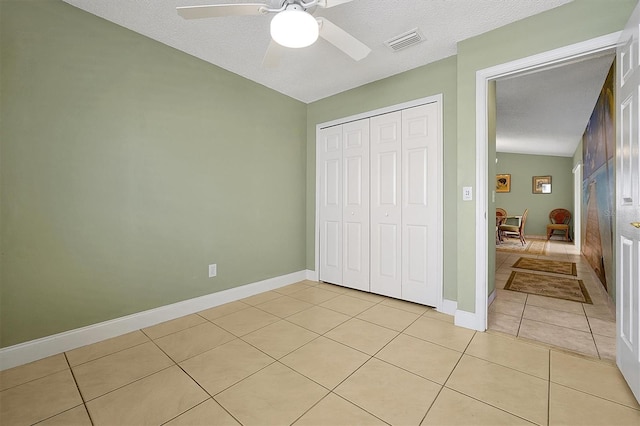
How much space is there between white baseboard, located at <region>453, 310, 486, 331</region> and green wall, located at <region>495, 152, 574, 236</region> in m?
8.41

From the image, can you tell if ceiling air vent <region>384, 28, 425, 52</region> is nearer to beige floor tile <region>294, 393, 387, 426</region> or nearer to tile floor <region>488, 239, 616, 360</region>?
tile floor <region>488, 239, 616, 360</region>

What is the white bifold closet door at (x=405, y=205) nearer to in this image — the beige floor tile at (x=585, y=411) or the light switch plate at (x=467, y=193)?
the light switch plate at (x=467, y=193)

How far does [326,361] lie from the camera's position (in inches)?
75.1

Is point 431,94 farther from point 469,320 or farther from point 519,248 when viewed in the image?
point 519,248

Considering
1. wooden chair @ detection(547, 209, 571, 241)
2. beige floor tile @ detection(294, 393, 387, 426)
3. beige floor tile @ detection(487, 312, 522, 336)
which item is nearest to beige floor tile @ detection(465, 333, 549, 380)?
beige floor tile @ detection(487, 312, 522, 336)

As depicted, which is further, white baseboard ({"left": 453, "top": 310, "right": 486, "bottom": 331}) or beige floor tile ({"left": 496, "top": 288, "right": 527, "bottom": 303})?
beige floor tile ({"left": 496, "top": 288, "right": 527, "bottom": 303})

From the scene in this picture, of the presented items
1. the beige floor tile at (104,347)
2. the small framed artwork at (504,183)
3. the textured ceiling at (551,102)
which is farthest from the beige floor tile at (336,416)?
the small framed artwork at (504,183)

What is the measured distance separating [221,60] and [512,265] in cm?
552

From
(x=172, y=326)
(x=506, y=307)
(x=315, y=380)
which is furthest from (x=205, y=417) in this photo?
(x=506, y=307)

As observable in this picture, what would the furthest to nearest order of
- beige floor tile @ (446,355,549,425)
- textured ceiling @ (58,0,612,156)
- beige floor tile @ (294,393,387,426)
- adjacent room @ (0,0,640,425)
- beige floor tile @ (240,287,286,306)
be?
beige floor tile @ (240,287,286,306), textured ceiling @ (58,0,612,156), adjacent room @ (0,0,640,425), beige floor tile @ (446,355,549,425), beige floor tile @ (294,393,387,426)

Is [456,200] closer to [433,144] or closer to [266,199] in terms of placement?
[433,144]

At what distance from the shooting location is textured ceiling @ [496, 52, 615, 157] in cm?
326

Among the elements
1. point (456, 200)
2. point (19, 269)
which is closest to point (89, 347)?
point (19, 269)

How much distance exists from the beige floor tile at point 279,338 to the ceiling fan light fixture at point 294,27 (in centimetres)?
204
